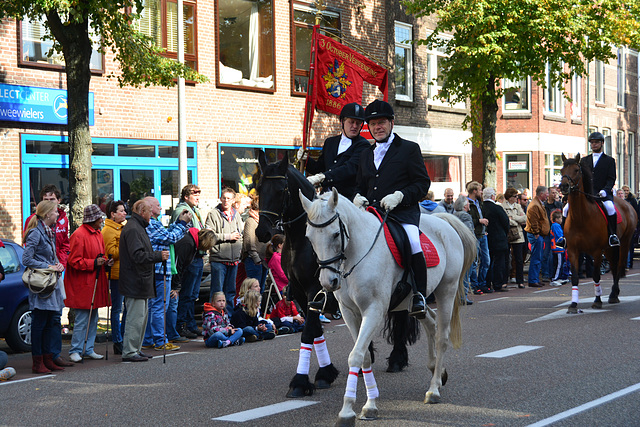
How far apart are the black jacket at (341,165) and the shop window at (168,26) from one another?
11.1 metres

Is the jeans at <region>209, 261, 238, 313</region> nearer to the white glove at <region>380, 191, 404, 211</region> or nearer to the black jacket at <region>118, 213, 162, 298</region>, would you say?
the black jacket at <region>118, 213, 162, 298</region>

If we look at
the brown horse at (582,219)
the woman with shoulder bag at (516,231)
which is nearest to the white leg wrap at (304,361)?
the brown horse at (582,219)

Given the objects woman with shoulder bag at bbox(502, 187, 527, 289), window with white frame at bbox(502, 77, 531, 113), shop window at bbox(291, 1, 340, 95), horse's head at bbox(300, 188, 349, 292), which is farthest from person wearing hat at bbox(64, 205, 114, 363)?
window with white frame at bbox(502, 77, 531, 113)

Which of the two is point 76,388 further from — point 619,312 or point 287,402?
point 619,312

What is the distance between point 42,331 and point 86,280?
1.09m

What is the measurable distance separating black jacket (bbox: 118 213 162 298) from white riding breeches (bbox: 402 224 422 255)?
13.6ft

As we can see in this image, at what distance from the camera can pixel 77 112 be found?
41.0 feet

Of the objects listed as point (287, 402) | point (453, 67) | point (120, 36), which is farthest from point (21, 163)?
point (453, 67)

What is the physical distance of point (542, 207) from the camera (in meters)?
18.3

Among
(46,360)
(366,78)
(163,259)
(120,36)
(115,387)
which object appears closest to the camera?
(115,387)

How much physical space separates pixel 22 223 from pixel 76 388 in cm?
888

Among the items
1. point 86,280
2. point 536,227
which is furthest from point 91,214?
point 536,227

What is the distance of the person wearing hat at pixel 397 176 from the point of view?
7.00 meters

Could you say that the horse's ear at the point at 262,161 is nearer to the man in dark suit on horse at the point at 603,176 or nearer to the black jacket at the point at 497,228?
the man in dark suit on horse at the point at 603,176
